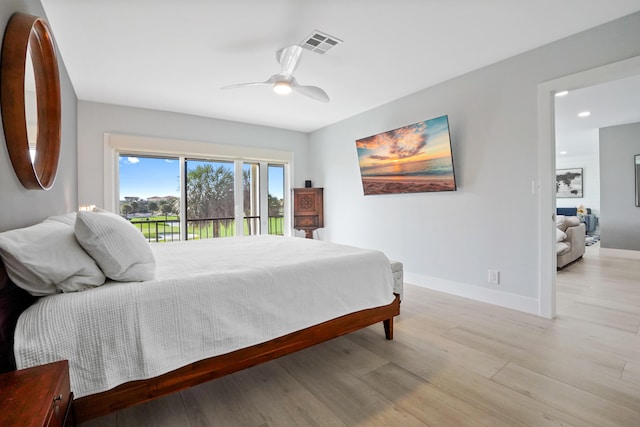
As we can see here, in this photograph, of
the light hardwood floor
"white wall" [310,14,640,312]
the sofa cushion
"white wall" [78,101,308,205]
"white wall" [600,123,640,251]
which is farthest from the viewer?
"white wall" [600,123,640,251]

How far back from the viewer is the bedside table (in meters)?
0.71

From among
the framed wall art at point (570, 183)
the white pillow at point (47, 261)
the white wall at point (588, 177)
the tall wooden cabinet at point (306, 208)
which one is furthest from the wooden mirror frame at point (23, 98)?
the framed wall art at point (570, 183)

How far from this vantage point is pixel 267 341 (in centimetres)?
166

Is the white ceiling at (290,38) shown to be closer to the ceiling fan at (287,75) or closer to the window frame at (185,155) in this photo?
the ceiling fan at (287,75)

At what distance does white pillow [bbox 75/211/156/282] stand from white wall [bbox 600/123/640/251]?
7.71m

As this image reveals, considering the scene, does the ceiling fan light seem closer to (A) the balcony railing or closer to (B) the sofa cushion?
(A) the balcony railing

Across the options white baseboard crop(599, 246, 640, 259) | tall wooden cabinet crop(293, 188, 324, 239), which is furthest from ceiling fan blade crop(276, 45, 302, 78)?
white baseboard crop(599, 246, 640, 259)

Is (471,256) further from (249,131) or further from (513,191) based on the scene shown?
(249,131)

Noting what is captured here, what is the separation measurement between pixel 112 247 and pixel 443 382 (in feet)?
6.36

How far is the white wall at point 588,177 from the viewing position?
865 centimetres

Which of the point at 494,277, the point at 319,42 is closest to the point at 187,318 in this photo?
the point at 319,42

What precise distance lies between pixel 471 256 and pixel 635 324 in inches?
52.8

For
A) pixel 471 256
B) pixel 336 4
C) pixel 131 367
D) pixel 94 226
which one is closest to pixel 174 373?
pixel 131 367

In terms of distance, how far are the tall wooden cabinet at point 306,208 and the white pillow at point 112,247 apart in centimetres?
381
